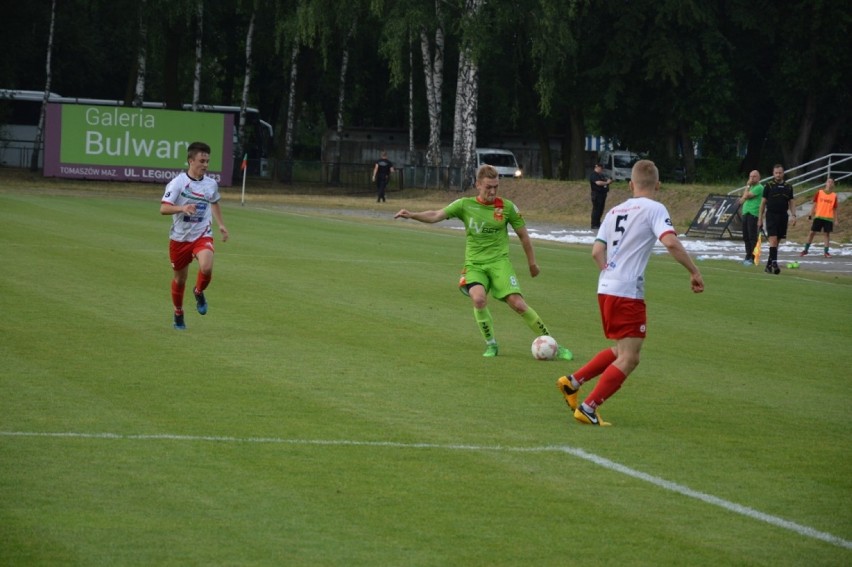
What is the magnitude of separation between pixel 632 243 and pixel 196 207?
6264 mm

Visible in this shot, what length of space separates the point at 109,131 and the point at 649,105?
23610mm

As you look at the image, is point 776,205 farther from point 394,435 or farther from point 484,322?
point 394,435

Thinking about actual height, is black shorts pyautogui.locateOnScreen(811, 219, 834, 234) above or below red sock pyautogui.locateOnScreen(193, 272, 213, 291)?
above

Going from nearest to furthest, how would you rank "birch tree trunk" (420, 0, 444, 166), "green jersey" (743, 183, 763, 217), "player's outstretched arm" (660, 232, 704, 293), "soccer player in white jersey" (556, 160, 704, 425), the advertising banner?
"player's outstretched arm" (660, 232, 704, 293)
"soccer player in white jersey" (556, 160, 704, 425)
"green jersey" (743, 183, 763, 217)
the advertising banner
"birch tree trunk" (420, 0, 444, 166)

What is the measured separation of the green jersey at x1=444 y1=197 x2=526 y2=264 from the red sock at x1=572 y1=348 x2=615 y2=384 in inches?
126

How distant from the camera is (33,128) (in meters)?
69.9

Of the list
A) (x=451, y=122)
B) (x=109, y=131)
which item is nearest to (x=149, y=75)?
(x=451, y=122)

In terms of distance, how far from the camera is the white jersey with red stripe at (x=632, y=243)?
923 centimetres

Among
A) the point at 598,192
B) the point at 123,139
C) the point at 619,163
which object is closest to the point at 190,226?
the point at 598,192

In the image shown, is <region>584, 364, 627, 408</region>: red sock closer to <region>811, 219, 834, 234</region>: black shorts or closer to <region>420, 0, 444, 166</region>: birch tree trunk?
<region>811, 219, 834, 234</region>: black shorts

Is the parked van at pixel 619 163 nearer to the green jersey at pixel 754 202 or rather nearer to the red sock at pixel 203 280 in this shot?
the green jersey at pixel 754 202

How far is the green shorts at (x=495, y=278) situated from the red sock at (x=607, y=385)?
3433mm

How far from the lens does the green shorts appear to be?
1282 cm

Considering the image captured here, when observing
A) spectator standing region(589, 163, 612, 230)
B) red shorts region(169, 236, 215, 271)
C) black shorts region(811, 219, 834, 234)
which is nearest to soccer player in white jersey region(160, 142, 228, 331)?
red shorts region(169, 236, 215, 271)
